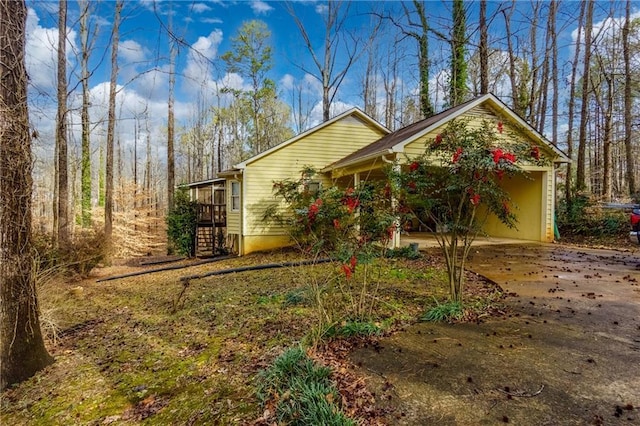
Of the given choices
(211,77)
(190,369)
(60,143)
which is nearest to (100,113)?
(60,143)

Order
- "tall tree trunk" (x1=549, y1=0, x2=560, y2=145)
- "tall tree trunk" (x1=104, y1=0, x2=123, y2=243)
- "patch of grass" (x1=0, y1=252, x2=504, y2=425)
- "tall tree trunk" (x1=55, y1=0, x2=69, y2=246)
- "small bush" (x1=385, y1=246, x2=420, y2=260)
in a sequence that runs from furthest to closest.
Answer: "tall tree trunk" (x1=549, y1=0, x2=560, y2=145), "tall tree trunk" (x1=104, y1=0, x2=123, y2=243), "tall tree trunk" (x1=55, y1=0, x2=69, y2=246), "small bush" (x1=385, y1=246, x2=420, y2=260), "patch of grass" (x1=0, y1=252, x2=504, y2=425)

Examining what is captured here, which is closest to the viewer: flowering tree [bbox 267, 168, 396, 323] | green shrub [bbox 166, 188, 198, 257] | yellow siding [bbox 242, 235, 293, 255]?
flowering tree [bbox 267, 168, 396, 323]

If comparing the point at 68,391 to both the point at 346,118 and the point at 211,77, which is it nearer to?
the point at 211,77

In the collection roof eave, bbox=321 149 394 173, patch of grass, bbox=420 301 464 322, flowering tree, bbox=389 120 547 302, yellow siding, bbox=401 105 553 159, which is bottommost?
patch of grass, bbox=420 301 464 322

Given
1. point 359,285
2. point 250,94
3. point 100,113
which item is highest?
point 250,94

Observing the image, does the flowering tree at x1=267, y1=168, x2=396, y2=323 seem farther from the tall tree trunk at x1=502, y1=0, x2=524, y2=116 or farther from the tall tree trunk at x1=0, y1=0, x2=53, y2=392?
the tall tree trunk at x1=502, y1=0, x2=524, y2=116

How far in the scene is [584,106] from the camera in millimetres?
13906

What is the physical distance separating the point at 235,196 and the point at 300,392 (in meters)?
11.7

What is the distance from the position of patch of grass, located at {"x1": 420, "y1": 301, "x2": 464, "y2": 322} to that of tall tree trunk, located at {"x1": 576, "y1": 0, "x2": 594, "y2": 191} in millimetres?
12567

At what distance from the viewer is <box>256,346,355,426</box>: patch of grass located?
246 cm

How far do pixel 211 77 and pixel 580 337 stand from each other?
538cm

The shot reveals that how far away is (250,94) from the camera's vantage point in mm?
25469

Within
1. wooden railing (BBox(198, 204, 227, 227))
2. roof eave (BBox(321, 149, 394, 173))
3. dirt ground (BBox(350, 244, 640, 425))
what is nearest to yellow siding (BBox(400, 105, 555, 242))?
roof eave (BBox(321, 149, 394, 173))

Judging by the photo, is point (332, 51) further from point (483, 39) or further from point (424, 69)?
point (483, 39)
